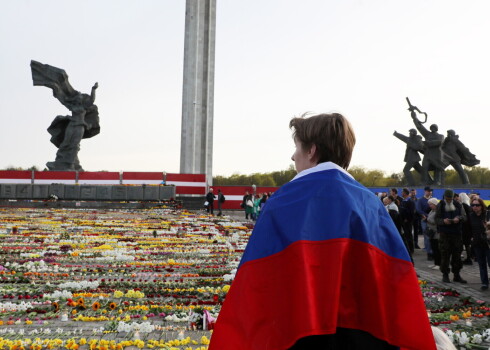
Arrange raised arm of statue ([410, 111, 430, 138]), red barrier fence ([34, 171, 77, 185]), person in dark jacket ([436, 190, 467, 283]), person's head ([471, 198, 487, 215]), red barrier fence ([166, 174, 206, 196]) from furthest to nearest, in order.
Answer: red barrier fence ([166, 174, 206, 196])
red barrier fence ([34, 171, 77, 185])
raised arm of statue ([410, 111, 430, 138])
person's head ([471, 198, 487, 215])
person in dark jacket ([436, 190, 467, 283])

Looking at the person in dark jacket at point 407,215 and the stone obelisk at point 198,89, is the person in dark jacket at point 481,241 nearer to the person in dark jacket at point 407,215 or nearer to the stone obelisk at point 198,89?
the person in dark jacket at point 407,215

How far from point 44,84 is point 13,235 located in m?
25.4

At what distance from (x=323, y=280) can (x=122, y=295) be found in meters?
6.25

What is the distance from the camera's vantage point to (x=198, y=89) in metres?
45.3

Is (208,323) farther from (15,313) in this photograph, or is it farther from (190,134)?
(190,134)

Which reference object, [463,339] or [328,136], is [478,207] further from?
[328,136]

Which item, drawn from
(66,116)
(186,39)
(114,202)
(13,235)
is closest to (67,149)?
(66,116)

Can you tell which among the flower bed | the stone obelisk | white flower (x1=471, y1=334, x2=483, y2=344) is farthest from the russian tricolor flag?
the stone obelisk

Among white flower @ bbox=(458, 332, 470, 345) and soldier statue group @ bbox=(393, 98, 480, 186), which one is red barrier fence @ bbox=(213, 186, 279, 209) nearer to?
soldier statue group @ bbox=(393, 98, 480, 186)

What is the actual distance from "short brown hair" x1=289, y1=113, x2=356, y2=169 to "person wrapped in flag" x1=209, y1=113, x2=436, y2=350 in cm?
9

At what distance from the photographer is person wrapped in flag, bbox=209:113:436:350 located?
209 centimetres

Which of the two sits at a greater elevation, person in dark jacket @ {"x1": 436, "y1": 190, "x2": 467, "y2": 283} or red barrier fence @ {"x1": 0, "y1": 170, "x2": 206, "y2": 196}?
red barrier fence @ {"x1": 0, "y1": 170, "x2": 206, "y2": 196}

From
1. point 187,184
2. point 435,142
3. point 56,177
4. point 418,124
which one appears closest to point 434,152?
point 435,142

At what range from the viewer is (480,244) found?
970 cm
